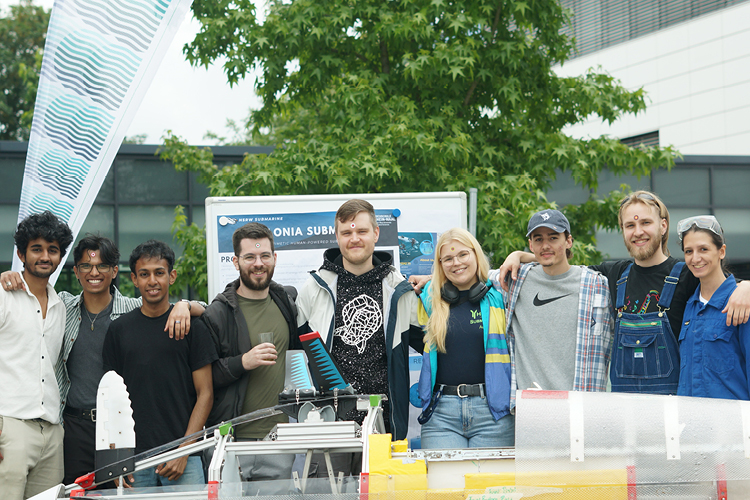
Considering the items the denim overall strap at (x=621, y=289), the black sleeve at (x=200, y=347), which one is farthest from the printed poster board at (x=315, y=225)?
the denim overall strap at (x=621, y=289)

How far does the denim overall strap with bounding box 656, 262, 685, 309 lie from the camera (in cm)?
371

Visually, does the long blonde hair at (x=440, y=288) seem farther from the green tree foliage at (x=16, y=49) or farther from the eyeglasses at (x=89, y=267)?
the green tree foliage at (x=16, y=49)

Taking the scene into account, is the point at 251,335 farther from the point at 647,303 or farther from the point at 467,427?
the point at 647,303

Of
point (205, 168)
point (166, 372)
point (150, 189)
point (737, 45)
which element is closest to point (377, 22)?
point (205, 168)

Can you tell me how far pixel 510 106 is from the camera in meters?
8.33

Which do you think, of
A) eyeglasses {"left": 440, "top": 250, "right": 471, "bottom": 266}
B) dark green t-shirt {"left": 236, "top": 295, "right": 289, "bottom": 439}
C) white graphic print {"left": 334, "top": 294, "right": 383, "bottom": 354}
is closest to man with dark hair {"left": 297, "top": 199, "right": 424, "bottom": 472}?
white graphic print {"left": 334, "top": 294, "right": 383, "bottom": 354}

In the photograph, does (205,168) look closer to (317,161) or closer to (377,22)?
(317,161)

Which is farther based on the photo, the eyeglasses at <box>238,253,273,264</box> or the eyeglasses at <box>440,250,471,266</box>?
the eyeglasses at <box>238,253,273,264</box>

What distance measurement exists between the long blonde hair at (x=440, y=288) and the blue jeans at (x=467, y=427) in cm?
32

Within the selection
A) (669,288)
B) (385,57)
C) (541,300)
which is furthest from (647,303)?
(385,57)

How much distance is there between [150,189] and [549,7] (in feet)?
26.7

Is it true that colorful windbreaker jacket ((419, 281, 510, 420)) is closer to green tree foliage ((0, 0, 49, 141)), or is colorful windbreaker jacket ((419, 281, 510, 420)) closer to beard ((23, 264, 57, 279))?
beard ((23, 264, 57, 279))

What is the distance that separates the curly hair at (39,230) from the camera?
4102 mm

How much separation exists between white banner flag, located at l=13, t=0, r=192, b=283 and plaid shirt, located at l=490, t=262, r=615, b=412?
353 centimetres
